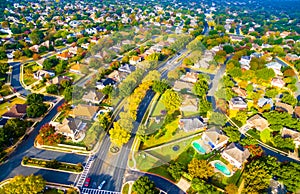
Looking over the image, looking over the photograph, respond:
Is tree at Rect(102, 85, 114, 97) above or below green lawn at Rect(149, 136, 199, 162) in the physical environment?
above

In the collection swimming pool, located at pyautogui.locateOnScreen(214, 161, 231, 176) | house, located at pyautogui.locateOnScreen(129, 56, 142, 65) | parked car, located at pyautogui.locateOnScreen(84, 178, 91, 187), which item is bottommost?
parked car, located at pyautogui.locateOnScreen(84, 178, 91, 187)

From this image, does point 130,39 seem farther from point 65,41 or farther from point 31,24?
point 31,24

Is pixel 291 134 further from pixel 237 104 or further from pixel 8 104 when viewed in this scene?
pixel 8 104

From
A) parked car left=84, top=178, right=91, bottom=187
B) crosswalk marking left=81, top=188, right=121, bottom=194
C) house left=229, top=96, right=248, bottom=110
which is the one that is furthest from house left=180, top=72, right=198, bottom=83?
parked car left=84, top=178, right=91, bottom=187

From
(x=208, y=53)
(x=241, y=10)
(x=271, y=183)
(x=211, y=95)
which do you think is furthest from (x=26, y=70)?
(x=241, y=10)

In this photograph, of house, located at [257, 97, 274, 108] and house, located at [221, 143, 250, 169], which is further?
house, located at [257, 97, 274, 108]

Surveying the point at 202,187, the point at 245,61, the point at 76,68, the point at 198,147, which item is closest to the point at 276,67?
the point at 245,61

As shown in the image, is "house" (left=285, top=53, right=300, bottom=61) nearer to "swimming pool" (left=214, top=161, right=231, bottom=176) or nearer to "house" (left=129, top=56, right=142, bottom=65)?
"house" (left=129, top=56, right=142, bottom=65)
